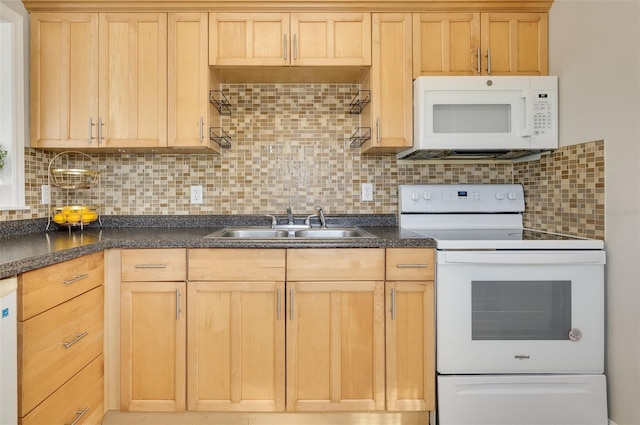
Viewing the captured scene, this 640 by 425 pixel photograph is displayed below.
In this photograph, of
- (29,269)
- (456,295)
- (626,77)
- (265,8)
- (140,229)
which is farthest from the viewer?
(140,229)

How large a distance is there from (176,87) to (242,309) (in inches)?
47.8

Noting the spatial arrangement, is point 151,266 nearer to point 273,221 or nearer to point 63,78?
point 273,221

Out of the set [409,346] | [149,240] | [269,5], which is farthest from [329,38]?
[409,346]

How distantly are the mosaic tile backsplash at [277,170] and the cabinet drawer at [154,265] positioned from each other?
2.15 ft

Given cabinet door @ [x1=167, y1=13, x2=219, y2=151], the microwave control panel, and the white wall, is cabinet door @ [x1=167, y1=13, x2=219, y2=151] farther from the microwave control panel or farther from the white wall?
the white wall

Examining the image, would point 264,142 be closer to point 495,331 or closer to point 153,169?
point 153,169

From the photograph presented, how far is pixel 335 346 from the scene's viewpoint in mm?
1711

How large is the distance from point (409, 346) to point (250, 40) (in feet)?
5.66

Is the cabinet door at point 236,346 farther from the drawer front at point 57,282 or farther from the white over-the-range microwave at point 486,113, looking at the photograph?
the white over-the-range microwave at point 486,113

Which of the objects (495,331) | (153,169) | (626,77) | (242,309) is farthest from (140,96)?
(626,77)

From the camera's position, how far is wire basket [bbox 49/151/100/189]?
2.24 meters

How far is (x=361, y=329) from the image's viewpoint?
172 centimetres

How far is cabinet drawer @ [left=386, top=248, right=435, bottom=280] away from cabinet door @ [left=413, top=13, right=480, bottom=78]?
97cm

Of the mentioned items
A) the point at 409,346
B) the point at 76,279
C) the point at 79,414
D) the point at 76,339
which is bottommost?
the point at 79,414
